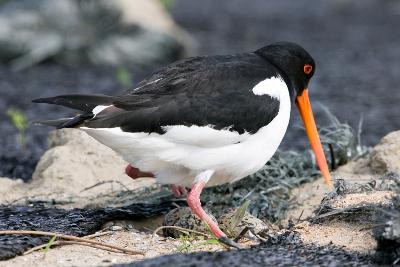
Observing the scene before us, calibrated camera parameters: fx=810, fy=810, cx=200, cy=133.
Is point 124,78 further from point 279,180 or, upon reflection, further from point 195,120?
point 195,120

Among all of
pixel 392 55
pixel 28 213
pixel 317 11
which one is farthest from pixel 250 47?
pixel 28 213

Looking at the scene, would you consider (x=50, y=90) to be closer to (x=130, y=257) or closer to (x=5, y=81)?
(x=5, y=81)

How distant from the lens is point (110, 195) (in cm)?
558

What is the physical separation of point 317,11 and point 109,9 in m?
5.97

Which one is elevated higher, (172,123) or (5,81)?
(172,123)

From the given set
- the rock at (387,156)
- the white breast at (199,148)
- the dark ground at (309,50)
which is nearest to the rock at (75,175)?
the dark ground at (309,50)

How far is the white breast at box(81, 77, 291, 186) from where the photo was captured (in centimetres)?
448

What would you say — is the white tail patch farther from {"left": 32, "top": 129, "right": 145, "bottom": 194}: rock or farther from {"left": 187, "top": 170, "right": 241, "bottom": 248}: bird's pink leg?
{"left": 32, "top": 129, "right": 145, "bottom": 194}: rock

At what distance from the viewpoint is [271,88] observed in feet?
15.7

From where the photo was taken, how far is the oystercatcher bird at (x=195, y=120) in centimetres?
447

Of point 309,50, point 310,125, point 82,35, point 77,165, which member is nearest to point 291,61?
point 310,125

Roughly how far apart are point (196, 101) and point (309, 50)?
7.53 metres

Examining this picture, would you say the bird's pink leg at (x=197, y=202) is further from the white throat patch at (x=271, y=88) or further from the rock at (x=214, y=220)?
the white throat patch at (x=271, y=88)

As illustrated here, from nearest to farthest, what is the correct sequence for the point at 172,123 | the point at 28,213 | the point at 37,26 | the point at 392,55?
the point at 172,123 → the point at 28,213 → the point at 37,26 → the point at 392,55
